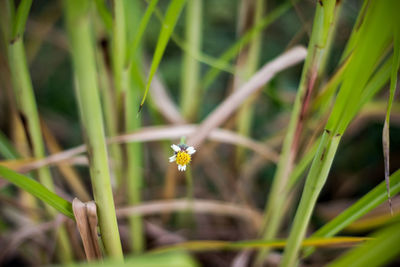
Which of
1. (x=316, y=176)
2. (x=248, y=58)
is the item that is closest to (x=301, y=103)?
(x=316, y=176)

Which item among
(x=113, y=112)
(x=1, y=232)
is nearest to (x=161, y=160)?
(x=113, y=112)

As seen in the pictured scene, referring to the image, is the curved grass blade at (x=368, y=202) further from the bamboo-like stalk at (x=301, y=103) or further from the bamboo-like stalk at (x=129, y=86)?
the bamboo-like stalk at (x=129, y=86)

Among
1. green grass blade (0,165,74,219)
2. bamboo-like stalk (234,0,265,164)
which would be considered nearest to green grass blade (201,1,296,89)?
bamboo-like stalk (234,0,265,164)

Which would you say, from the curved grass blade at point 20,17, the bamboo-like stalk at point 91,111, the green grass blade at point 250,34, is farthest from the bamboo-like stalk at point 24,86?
the green grass blade at point 250,34

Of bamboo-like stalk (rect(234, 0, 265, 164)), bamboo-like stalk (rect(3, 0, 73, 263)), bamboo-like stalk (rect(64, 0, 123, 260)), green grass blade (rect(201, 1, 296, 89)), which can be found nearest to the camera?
bamboo-like stalk (rect(64, 0, 123, 260))

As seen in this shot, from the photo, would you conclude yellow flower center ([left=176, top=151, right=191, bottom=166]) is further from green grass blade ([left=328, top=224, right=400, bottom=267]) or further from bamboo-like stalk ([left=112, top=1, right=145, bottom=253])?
green grass blade ([left=328, top=224, right=400, bottom=267])

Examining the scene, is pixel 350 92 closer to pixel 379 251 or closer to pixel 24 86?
pixel 379 251

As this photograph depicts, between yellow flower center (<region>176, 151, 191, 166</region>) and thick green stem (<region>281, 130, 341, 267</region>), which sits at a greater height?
yellow flower center (<region>176, 151, 191, 166</region>)
